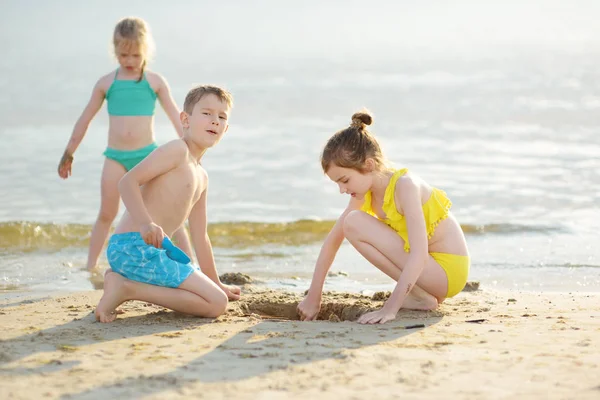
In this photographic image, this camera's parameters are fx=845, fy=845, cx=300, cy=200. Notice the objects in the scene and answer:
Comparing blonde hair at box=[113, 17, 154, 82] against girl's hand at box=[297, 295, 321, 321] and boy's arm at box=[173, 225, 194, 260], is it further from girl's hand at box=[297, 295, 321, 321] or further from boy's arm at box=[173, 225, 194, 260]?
girl's hand at box=[297, 295, 321, 321]

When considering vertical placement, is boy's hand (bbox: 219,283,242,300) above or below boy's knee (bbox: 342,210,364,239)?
below

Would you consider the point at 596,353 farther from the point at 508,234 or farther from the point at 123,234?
the point at 508,234

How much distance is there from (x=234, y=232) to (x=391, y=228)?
13.2 feet

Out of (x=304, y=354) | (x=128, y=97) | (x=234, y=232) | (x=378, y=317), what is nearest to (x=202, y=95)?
(x=378, y=317)

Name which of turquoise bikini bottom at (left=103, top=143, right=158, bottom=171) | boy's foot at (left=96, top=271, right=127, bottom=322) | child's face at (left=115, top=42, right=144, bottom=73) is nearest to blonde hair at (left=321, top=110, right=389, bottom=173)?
boy's foot at (left=96, top=271, right=127, bottom=322)

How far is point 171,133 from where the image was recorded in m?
14.0

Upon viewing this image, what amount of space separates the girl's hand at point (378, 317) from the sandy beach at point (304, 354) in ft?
0.16

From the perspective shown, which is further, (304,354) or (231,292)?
(231,292)

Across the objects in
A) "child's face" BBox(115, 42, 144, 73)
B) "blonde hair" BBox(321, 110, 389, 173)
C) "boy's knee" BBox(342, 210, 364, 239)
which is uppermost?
"child's face" BBox(115, 42, 144, 73)

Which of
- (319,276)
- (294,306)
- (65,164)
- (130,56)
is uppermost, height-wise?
(130,56)

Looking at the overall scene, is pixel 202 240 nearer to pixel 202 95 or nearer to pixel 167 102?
pixel 202 95

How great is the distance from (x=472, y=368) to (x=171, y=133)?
36.4 feet

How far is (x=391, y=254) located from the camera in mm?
4691

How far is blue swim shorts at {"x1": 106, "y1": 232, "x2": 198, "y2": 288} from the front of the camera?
14.9 feet
